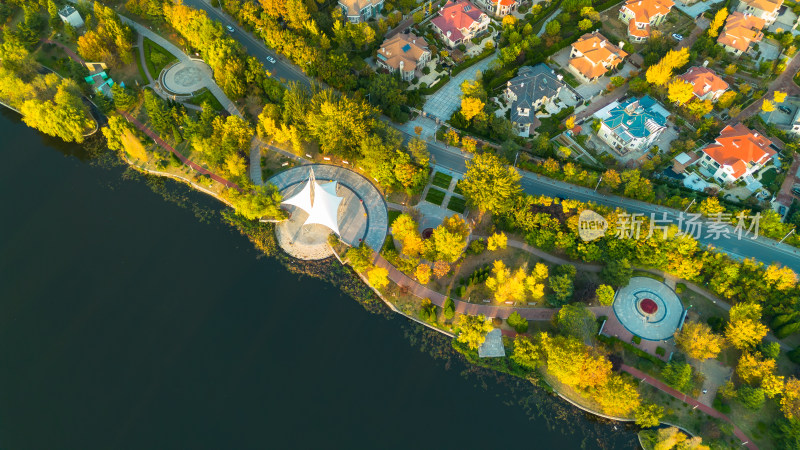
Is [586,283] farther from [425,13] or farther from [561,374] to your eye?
[425,13]

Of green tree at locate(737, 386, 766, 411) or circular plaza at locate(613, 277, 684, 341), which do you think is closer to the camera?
green tree at locate(737, 386, 766, 411)

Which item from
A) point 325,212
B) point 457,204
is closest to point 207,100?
point 325,212

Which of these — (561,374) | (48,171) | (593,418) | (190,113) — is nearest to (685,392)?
(593,418)

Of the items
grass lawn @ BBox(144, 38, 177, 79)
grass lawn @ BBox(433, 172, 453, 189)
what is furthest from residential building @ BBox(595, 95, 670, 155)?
grass lawn @ BBox(144, 38, 177, 79)

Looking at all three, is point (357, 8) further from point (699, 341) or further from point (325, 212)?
point (699, 341)

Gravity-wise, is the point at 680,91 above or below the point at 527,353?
above

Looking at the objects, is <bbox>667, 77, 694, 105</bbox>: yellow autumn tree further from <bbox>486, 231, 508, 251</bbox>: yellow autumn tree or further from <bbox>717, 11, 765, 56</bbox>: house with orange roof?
<bbox>486, 231, 508, 251</bbox>: yellow autumn tree
